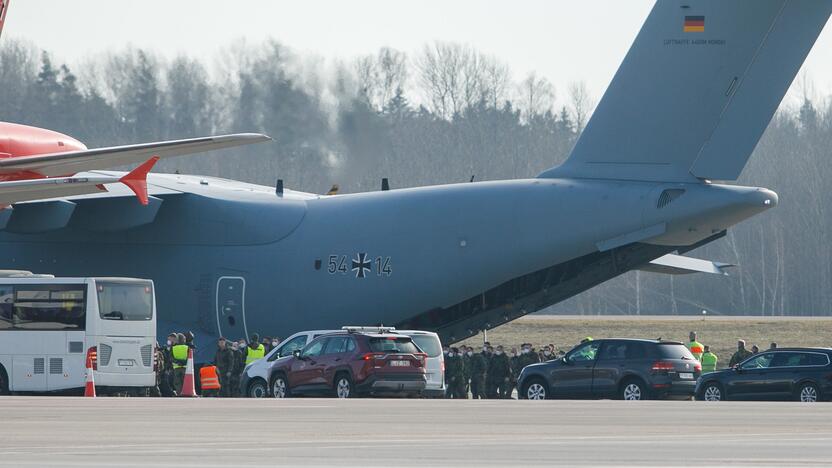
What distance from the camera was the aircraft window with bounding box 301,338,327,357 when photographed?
24047mm

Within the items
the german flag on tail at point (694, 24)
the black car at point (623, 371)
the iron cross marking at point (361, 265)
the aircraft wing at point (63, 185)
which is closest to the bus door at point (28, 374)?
the aircraft wing at point (63, 185)

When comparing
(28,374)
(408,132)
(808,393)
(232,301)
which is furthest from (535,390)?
(408,132)

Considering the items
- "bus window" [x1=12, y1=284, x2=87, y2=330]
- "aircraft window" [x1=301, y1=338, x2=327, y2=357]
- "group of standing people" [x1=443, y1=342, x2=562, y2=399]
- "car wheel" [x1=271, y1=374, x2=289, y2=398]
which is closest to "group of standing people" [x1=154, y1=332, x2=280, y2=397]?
"car wheel" [x1=271, y1=374, x2=289, y2=398]

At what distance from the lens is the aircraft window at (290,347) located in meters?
24.8

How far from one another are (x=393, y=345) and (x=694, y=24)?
7.37 meters

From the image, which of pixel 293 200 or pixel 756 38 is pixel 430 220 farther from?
pixel 756 38

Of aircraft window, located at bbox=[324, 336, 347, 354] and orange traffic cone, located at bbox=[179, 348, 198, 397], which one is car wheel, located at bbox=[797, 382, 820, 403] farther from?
orange traffic cone, located at bbox=[179, 348, 198, 397]

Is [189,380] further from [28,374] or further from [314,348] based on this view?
[28,374]

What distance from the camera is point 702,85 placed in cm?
2467

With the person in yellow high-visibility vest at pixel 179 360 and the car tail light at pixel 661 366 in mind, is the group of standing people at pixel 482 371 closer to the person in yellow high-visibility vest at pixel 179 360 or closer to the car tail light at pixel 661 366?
the car tail light at pixel 661 366

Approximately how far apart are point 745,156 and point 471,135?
37474 millimetres

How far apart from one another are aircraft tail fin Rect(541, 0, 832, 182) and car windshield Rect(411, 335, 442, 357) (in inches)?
161

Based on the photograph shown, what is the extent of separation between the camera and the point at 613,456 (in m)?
11.9

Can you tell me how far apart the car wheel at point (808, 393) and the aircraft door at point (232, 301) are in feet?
33.8
